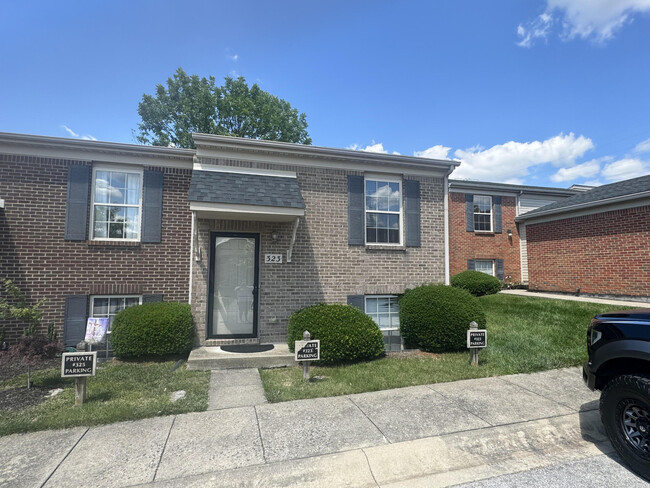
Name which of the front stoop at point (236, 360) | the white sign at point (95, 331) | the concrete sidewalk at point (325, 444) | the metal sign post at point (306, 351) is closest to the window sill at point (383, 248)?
the front stoop at point (236, 360)

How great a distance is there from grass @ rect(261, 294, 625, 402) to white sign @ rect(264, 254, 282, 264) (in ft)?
7.89

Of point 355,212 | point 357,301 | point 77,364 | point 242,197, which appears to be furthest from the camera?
point 355,212

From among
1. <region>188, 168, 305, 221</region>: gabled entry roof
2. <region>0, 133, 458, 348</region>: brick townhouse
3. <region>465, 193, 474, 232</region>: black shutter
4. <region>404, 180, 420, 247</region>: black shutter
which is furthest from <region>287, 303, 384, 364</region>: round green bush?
Result: <region>465, 193, 474, 232</region>: black shutter

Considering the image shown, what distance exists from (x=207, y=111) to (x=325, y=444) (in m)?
22.9

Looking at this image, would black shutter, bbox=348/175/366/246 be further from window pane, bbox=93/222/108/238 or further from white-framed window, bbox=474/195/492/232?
white-framed window, bbox=474/195/492/232

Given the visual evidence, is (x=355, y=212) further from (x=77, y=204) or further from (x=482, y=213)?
(x=482, y=213)

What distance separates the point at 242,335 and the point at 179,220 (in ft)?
9.48

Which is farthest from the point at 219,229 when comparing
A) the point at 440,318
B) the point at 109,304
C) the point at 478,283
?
the point at 478,283

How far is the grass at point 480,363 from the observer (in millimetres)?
5254

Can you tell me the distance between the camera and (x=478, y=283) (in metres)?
13.7

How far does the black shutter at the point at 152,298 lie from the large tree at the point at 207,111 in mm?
16973

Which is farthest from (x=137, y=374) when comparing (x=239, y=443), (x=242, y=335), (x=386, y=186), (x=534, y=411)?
(x=386, y=186)

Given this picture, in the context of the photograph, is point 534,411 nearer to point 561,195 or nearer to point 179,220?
point 179,220

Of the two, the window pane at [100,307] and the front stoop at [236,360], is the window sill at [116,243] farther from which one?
the front stoop at [236,360]
